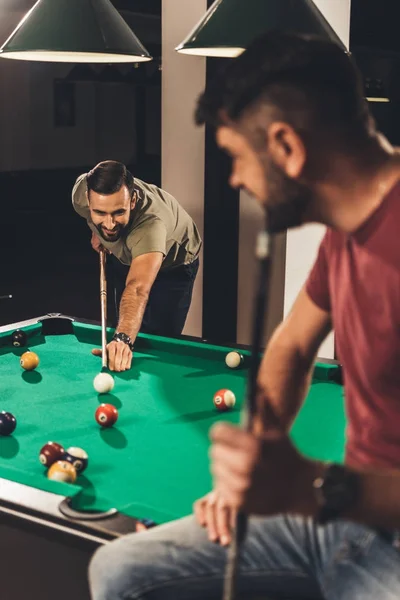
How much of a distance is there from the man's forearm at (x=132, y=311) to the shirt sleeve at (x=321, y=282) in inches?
62.2

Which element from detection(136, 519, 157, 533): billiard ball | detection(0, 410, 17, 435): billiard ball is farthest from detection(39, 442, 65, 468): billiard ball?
detection(136, 519, 157, 533): billiard ball

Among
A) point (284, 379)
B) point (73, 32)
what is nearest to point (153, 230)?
point (73, 32)

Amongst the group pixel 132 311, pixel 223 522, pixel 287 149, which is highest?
pixel 287 149

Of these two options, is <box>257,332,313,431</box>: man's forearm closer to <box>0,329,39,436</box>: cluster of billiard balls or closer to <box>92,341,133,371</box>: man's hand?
<box>0,329,39,436</box>: cluster of billiard balls

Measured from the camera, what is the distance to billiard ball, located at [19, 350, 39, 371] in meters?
3.02

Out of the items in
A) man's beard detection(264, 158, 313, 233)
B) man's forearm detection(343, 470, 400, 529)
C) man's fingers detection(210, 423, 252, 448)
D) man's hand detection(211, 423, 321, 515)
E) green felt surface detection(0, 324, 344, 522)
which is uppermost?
man's beard detection(264, 158, 313, 233)

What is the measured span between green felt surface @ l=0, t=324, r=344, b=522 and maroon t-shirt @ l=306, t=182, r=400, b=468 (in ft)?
1.82

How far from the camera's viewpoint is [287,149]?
135cm

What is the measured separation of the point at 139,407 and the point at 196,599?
3.61 feet

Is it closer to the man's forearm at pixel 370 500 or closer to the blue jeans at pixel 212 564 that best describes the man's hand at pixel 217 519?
the blue jeans at pixel 212 564

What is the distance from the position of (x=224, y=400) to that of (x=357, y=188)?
1.29 m

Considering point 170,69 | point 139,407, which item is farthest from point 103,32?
point 170,69

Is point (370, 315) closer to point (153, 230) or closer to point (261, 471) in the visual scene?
point (261, 471)

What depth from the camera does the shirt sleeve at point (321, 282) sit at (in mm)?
1710
